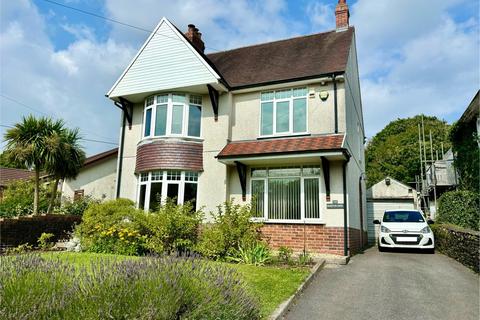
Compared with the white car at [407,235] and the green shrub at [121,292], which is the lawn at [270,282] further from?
the white car at [407,235]

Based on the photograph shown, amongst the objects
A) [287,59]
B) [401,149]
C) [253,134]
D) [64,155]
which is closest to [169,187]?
[253,134]

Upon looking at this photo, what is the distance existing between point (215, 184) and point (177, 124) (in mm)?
2861

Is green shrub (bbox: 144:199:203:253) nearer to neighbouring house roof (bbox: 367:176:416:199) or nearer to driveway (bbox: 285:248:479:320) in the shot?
driveway (bbox: 285:248:479:320)

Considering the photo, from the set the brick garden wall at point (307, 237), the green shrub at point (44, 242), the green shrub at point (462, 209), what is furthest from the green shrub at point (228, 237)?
the green shrub at point (462, 209)

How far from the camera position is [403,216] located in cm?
1339

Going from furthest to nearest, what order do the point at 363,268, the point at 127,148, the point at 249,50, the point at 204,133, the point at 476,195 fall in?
the point at 249,50, the point at 127,148, the point at 204,133, the point at 476,195, the point at 363,268

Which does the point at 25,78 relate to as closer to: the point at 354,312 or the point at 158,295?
the point at 158,295

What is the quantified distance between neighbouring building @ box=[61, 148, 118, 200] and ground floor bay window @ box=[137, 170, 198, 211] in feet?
14.9

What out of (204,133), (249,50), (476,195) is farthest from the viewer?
(249,50)

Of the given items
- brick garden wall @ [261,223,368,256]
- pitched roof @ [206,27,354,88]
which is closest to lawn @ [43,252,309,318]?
brick garden wall @ [261,223,368,256]

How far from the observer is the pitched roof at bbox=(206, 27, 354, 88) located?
12374 mm

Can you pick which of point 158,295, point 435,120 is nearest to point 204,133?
point 158,295

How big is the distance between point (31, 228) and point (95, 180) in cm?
513

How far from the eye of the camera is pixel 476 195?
12203 millimetres
